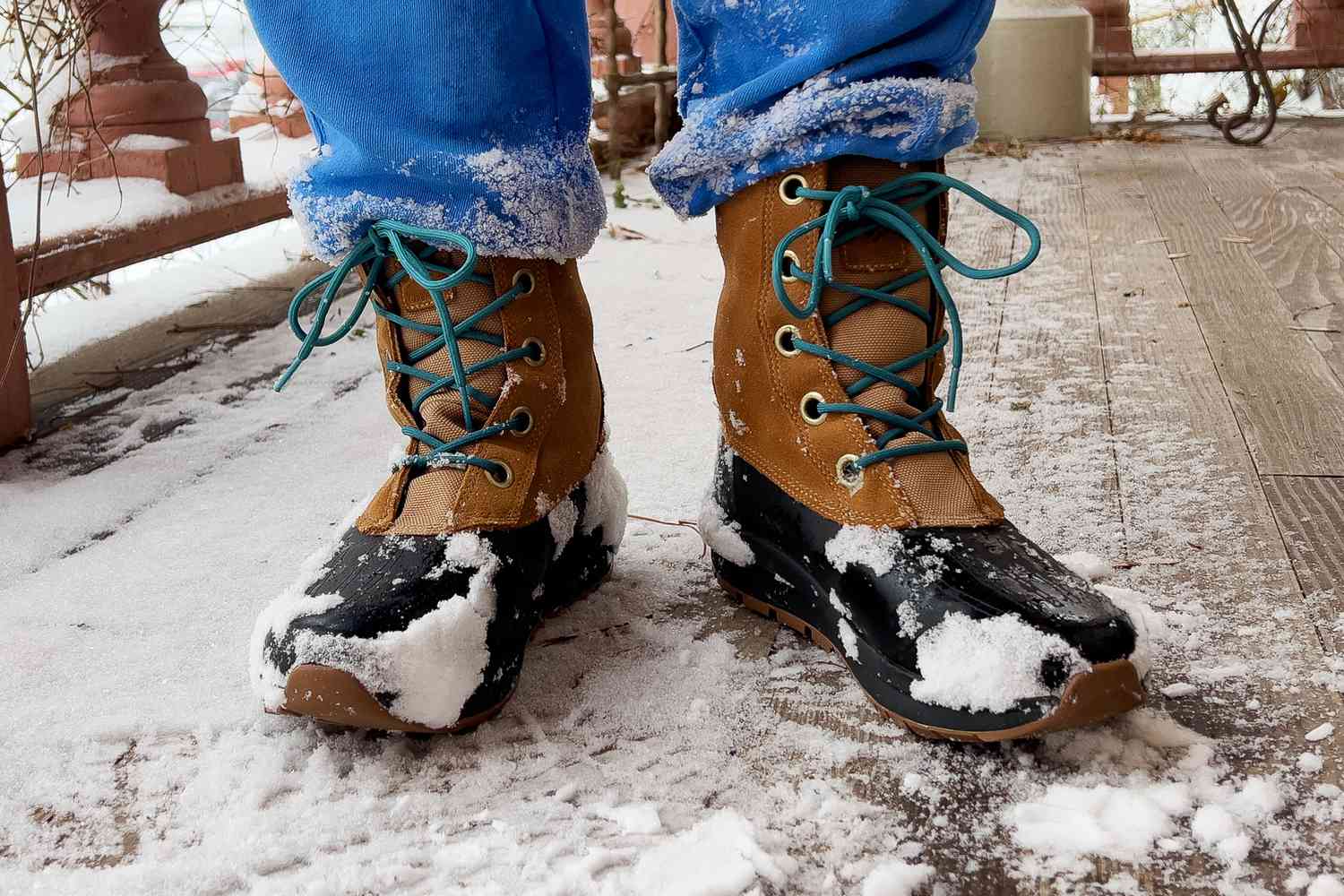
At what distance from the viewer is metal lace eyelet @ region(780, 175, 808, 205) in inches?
31.8

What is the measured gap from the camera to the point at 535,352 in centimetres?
86

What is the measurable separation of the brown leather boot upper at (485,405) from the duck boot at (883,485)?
14 cm

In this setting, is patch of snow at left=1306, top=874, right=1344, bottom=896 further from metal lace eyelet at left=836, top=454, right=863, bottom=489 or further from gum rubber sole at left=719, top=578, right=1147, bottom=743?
metal lace eyelet at left=836, top=454, right=863, bottom=489

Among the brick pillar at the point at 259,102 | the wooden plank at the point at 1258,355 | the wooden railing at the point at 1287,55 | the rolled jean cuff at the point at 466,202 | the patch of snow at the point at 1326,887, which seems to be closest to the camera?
the patch of snow at the point at 1326,887

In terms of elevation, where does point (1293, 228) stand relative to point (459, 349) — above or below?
below

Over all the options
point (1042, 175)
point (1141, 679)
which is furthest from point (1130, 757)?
point (1042, 175)

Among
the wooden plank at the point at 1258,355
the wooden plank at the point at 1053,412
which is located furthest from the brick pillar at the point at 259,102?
the wooden plank at the point at 1258,355

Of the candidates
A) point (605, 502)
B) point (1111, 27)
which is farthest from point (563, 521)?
point (1111, 27)

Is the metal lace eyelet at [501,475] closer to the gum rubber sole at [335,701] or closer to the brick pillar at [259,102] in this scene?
the gum rubber sole at [335,701]

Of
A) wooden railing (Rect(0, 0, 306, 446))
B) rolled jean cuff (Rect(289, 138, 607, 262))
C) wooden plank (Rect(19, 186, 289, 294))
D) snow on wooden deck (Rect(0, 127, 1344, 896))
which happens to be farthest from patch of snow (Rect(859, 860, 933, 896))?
wooden railing (Rect(0, 0, 306, 446))

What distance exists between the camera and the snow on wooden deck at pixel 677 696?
637mm

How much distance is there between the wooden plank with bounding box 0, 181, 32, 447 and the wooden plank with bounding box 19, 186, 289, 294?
52 mm

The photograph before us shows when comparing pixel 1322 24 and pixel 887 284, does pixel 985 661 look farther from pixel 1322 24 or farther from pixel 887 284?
pixel 1322 24

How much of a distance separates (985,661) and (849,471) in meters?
0.17
